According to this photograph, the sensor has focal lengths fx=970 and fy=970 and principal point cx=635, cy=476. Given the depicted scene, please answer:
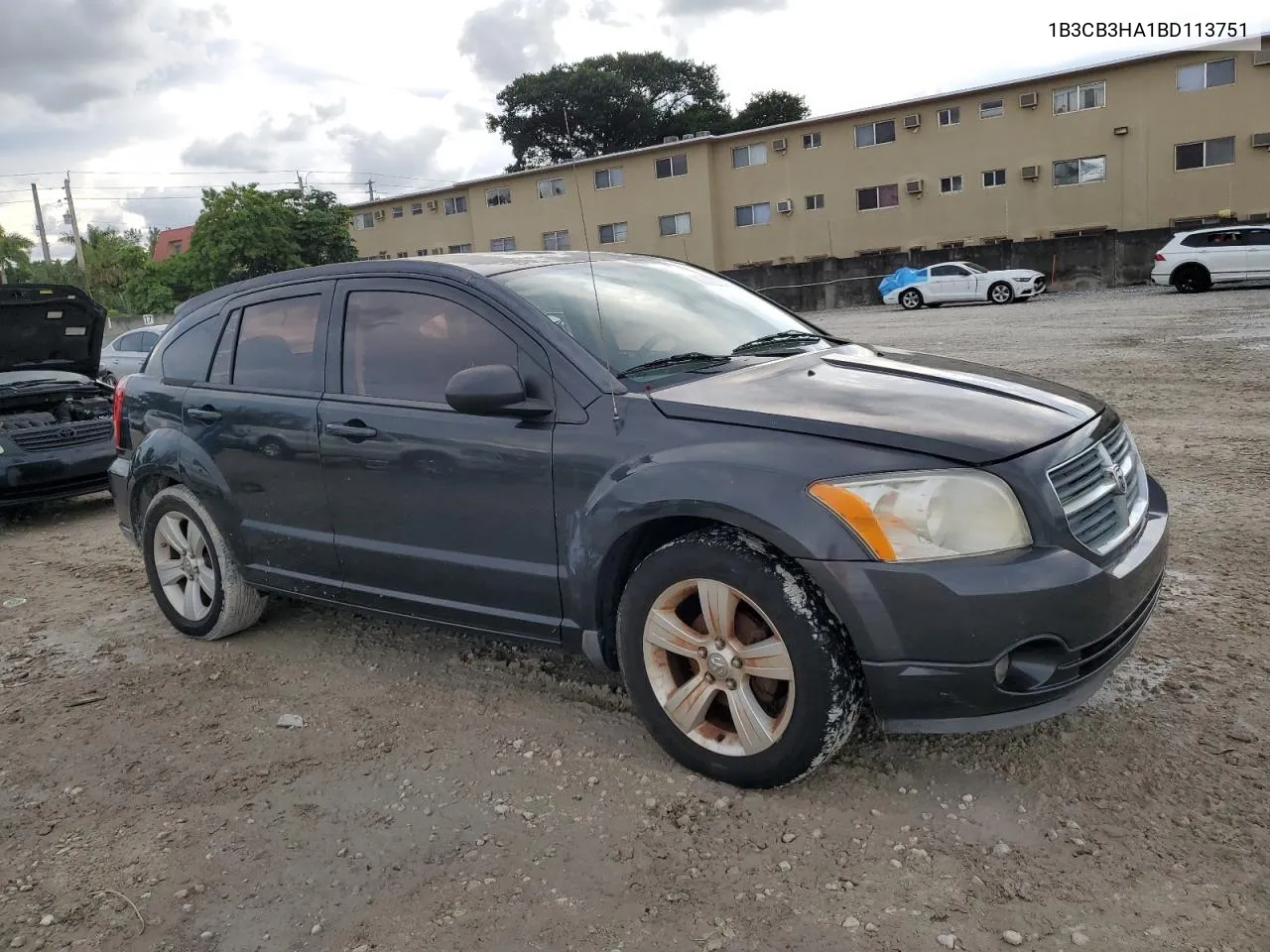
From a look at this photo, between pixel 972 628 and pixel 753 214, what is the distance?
38051 millimetres

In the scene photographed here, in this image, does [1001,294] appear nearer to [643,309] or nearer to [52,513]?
[52,513]

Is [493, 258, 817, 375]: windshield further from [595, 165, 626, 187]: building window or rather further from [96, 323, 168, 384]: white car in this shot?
[595, 165, 626, 187]: building window

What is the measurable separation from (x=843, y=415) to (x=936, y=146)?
34832 millimetres

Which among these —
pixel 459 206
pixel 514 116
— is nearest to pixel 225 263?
pixel 459 206

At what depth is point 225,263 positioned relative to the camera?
1788 inches

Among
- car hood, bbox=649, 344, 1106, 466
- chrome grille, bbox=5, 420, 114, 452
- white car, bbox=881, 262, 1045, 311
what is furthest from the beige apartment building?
car hood, bbox=649, 344, 1106, 466

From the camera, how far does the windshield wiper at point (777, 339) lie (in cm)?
370

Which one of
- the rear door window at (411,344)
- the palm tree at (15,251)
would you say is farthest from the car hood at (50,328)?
the palm tree at (15,251)

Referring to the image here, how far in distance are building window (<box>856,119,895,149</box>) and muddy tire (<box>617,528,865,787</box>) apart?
35499 mm

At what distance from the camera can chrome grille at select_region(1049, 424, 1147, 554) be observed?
2.71 metres

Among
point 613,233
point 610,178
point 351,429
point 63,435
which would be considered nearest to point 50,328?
point 63,435

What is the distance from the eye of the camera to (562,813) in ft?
9.58

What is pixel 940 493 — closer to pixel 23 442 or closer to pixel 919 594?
pixel 919 594

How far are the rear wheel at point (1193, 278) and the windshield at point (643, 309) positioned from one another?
21231 mm
